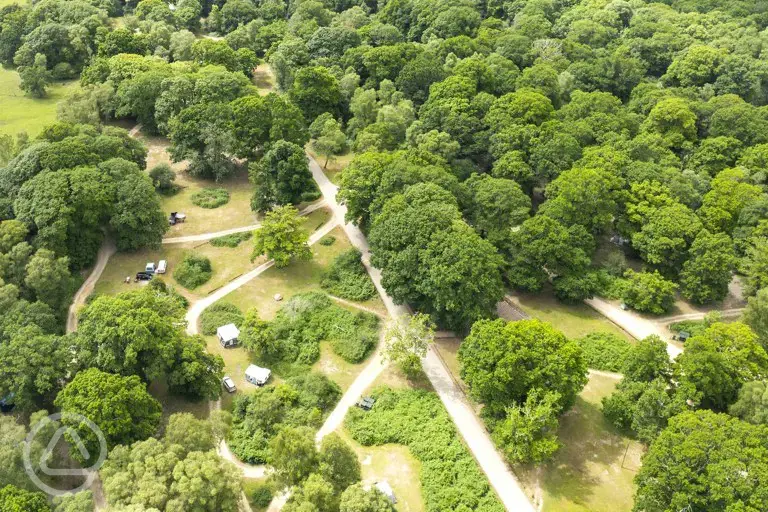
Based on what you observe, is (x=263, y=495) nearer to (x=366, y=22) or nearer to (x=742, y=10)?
(x=366, y=22)

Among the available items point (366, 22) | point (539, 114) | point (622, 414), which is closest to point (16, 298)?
point (622, 414)

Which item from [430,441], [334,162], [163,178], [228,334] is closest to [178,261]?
[228,334]

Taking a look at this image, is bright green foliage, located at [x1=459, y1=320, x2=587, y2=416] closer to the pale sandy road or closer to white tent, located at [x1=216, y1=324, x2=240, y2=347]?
white tent, located at [x1=216, y1=324, x2=240, y2=347]

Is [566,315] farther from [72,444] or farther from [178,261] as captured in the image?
[72,444]

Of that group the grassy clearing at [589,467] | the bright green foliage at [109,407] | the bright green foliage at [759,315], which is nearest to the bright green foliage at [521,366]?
the grassy clearing at [589,467]

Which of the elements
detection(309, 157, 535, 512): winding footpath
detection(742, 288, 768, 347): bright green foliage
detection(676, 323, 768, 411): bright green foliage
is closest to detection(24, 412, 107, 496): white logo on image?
detection(309, 157, 535, 512): winding footpath

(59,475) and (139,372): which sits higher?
(139,372)
